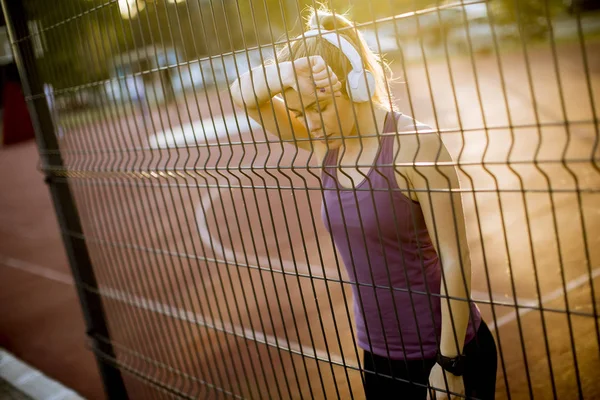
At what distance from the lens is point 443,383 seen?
2023 mm

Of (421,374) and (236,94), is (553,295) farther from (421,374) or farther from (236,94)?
(236,94)

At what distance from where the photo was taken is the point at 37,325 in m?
6.86

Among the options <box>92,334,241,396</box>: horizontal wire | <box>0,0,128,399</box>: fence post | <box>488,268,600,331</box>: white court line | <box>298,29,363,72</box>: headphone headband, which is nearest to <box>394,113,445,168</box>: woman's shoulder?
<box>298,29,363,72</box>: headphone headband

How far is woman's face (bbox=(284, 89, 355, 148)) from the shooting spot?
211cm

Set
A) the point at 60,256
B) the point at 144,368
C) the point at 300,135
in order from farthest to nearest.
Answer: the point at 60,256 < the point at 144,368 < the point at 300,135

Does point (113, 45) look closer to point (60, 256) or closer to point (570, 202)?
point (570, 202)

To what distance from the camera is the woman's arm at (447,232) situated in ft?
6.21

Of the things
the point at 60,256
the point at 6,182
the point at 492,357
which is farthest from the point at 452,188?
the point at 6,182

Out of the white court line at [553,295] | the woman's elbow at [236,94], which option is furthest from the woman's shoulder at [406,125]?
the white court line at [553,295]

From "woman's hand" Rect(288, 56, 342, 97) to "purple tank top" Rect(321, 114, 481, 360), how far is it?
217 millimetres

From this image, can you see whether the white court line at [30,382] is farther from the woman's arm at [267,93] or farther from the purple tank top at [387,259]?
the purple tank top at [387,259]

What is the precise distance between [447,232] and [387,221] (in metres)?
0.24

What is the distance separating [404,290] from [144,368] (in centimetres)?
241

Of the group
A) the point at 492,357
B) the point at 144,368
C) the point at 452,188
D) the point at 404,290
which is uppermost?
the point at 452,188
